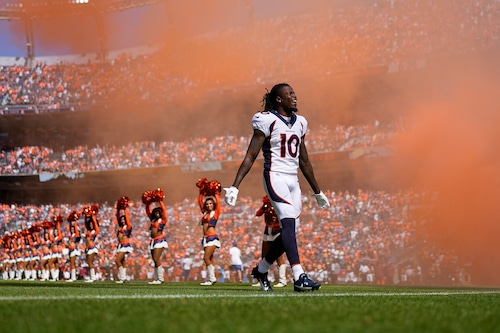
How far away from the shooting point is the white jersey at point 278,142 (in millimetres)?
7129

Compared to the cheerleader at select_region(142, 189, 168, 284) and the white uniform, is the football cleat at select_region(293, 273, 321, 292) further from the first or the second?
the cheerleader at select_region(142, 189, 168, 284)

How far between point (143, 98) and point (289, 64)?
28.1ft

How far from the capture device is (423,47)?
110 feet

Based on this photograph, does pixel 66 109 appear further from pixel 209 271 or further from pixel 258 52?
pixel 209 271

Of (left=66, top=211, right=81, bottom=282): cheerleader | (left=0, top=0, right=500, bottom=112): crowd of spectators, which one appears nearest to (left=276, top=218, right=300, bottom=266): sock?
(left=66, top=211, right=81, bottom=282): cheerleader

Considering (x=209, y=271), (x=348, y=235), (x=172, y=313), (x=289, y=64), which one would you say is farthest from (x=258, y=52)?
(x=172, y=313)

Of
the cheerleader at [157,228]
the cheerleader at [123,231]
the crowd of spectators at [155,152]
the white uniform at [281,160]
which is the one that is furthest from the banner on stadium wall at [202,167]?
the white uniform at [281,160]

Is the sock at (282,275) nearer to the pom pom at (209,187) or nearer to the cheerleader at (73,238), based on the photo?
the pom pom at (209,187)

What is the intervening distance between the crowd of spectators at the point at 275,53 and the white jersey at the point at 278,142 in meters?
25.0

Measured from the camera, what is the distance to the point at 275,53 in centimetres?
4103

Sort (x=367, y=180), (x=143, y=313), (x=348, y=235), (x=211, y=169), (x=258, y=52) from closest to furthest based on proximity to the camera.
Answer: (x=143, y=313)
(x=348, y=235)
(x=367, y=180)
(x=211, y=169)
(x=258, y=52)

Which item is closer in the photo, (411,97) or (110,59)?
(411,97)

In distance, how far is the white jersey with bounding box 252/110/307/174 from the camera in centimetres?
713

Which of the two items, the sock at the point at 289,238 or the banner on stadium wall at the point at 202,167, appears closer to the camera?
the sock at the point at 289,238
